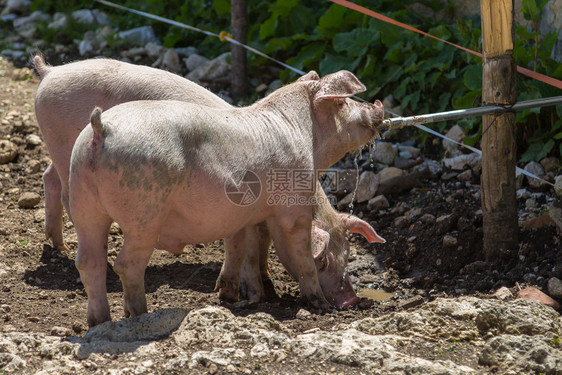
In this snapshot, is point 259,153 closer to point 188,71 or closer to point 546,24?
point 546,24

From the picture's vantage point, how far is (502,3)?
576 cm

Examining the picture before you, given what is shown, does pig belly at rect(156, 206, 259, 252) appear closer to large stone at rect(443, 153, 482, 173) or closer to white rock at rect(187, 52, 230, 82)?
large stone at rect(443, 153, 482, 173)

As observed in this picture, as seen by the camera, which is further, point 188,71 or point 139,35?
point 139,35

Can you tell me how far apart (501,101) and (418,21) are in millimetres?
3865

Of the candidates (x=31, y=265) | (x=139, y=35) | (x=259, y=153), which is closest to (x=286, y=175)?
(x=259, y=153)

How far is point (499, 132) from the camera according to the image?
586cm

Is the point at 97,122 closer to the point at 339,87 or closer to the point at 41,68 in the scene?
the point at 339,87

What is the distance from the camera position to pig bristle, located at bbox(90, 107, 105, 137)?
13.8 ft

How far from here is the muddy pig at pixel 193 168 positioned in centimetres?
433

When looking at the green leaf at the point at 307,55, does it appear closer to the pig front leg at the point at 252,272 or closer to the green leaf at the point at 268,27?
the green leaf at the point at 268,27

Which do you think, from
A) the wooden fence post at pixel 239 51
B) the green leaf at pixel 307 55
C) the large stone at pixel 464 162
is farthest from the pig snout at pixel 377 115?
the wooden fence post at pixel 239 51

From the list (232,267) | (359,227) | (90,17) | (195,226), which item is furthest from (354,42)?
(90,17)

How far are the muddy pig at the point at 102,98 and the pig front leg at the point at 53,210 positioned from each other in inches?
24.2

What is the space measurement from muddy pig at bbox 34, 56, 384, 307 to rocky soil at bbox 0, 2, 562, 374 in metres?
0.40
